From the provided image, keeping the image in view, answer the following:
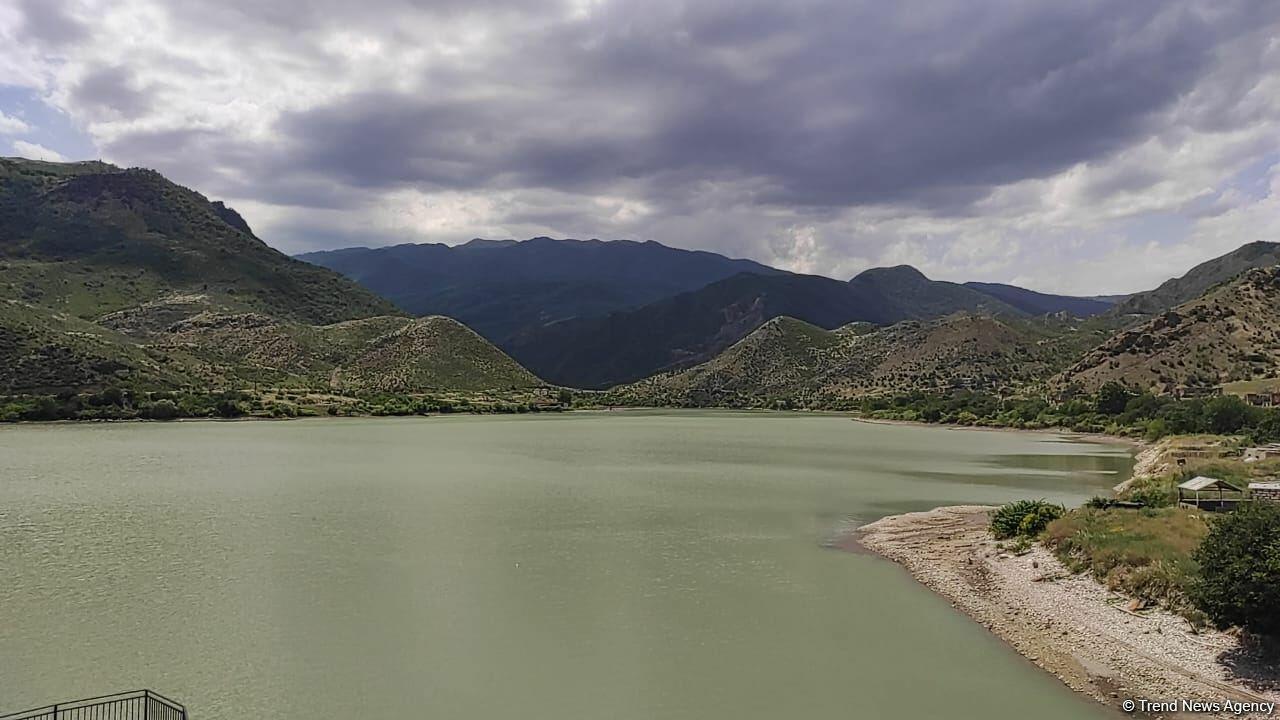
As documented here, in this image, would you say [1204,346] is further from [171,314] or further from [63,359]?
[171,314]

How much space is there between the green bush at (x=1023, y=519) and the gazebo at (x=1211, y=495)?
4561 mm

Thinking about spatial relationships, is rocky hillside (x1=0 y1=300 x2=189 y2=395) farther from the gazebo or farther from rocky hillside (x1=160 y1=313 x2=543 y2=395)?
the gazebo

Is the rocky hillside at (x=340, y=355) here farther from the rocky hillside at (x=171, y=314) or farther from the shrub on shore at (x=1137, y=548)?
the shrub on shore at (x=1137, y=548)

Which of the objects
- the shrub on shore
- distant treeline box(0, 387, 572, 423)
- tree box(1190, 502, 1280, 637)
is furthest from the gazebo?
distant treeline box(0, 387, 572, 423)

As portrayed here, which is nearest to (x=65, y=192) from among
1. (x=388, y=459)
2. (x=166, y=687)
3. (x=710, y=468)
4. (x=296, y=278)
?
(x=296, y=278)

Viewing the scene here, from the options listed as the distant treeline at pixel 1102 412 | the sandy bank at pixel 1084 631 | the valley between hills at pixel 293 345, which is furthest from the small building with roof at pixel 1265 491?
the valley between hills at pixel 293 345

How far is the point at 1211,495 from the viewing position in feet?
101

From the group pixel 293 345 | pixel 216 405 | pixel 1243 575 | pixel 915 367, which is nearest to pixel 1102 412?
pixel 915 367

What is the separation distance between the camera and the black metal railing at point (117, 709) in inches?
555

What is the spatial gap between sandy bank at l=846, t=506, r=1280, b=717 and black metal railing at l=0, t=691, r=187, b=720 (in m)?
18.0

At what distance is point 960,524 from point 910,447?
48.7 metres

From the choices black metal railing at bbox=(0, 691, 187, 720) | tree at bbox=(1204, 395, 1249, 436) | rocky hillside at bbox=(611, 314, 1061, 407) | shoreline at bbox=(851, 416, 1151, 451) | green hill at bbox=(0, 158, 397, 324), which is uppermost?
green hill at bbox=(0, 158, 397, 324)

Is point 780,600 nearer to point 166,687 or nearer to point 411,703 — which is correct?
point 411,703

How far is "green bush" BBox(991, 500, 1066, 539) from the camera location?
3017cm
